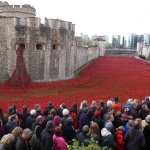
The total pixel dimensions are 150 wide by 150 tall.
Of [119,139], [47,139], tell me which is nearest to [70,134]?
[47,139]

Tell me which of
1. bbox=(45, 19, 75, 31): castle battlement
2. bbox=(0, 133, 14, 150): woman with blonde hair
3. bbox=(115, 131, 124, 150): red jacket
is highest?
bbox=(45, 19, 75, 31): castle battlement

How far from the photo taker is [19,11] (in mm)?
22906

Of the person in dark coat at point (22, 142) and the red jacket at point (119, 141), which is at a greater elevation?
the person in dark coat at point (22, 142)

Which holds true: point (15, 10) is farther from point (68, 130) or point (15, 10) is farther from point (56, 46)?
point (68, 130)

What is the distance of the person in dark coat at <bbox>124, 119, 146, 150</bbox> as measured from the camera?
5676mm

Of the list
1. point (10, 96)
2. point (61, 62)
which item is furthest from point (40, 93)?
point (61, 62)

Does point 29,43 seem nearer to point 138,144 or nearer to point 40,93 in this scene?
point 40,93

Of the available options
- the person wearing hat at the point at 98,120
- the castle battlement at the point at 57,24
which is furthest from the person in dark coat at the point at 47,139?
the castle battlement at the point at 57,24

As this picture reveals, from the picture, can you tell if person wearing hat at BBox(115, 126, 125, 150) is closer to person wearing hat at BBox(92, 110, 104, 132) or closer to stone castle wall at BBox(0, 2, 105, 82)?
person wearing hat at BBox(92, 110, 104, 132)

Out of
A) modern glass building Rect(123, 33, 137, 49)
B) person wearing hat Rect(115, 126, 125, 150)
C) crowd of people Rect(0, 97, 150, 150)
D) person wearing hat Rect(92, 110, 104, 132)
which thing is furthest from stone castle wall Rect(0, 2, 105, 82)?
modern glass building Rect(123, 33, 137, 49)

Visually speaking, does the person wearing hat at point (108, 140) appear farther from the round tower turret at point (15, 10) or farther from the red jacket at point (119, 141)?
the round tower turret at point (15, 10)

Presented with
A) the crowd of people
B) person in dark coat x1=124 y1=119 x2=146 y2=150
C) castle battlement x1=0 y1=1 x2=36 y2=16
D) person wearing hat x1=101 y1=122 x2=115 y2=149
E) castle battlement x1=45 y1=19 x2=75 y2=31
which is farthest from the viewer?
castle battlement x1=0 y1=1 x2=36 y2=16

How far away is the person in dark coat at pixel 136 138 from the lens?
5676 millimetres

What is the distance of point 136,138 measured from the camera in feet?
18.7
